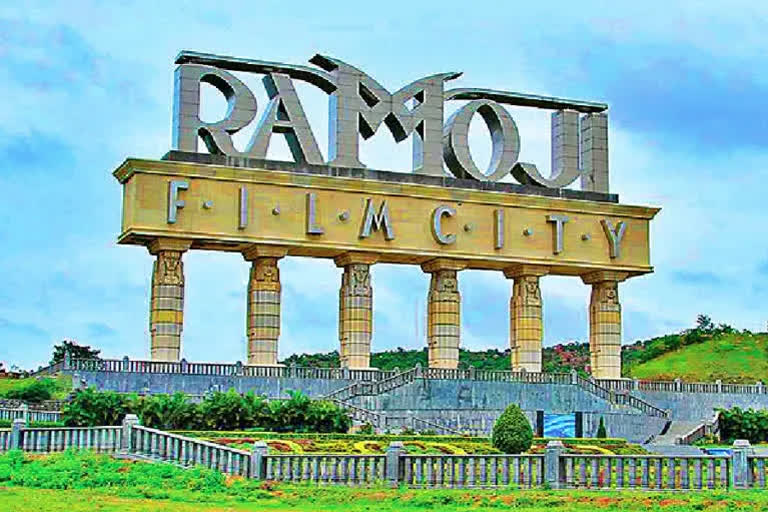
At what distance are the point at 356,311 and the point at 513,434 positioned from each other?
1659 cm

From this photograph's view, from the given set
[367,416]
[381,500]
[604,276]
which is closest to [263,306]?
[367,416]

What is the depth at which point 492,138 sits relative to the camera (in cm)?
5284

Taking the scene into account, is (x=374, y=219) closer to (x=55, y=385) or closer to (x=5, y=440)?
(x=55, y=385)

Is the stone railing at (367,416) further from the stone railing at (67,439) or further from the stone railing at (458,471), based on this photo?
the stone railing at (458,471)

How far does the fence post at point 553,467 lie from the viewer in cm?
2475

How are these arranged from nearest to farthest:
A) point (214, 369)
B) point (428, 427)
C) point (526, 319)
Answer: point (428, 427), point (214, 369), point (526, 319)

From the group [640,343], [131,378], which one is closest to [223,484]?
[131,378]

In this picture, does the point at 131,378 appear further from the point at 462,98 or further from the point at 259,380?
the point at 462,98

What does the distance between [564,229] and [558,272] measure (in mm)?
1850

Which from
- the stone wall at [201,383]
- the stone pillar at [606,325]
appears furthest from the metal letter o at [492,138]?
the stone wall at [201,383]

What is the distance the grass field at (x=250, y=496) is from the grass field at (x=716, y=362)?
4290cm

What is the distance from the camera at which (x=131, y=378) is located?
43.1 metres

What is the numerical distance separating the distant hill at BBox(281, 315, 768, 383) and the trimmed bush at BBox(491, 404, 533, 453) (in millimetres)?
28748

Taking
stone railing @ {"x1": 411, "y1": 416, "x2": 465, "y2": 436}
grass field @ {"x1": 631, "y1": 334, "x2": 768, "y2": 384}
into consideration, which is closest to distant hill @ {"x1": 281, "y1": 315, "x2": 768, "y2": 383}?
grass field @ {"x1": 631, "y1": 334, "x2": 768, "y2": 384}
